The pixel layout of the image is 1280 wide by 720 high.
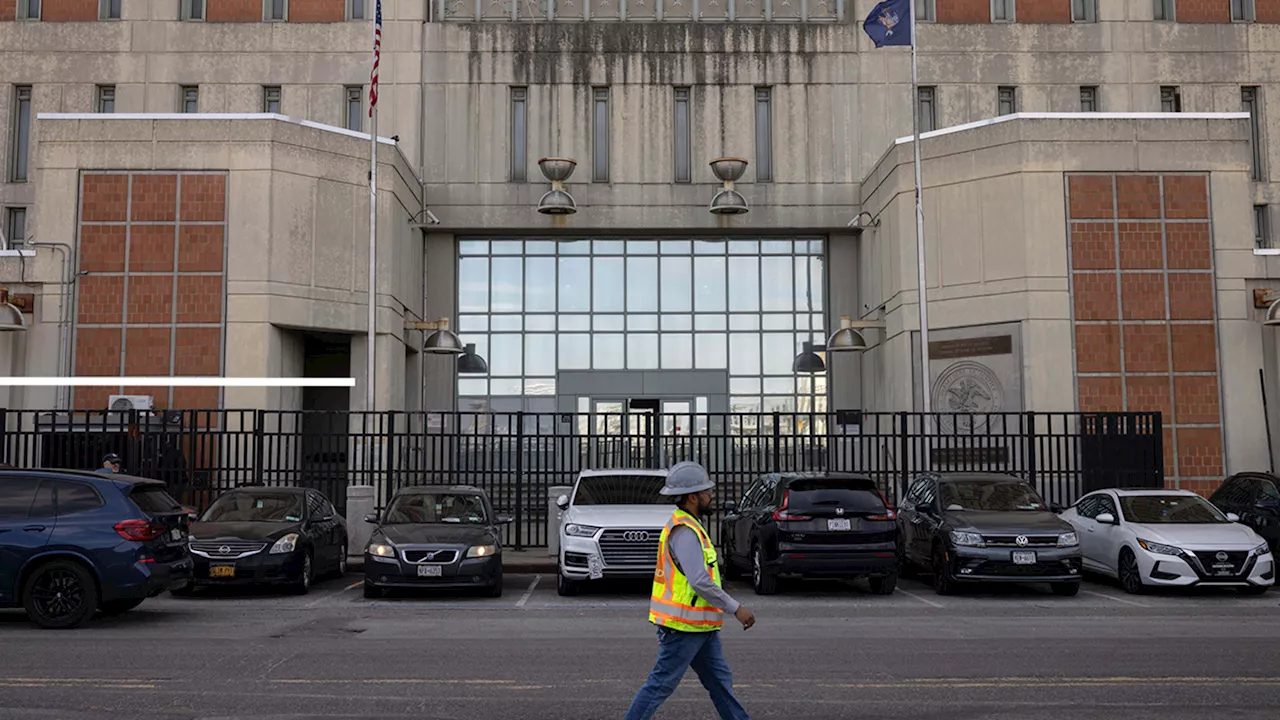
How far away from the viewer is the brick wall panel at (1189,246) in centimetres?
2727

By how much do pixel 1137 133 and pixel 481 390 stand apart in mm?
18142

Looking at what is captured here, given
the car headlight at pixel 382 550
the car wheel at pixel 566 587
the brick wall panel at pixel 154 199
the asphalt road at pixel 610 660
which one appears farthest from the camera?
the brick wall panel at pixel 154 199

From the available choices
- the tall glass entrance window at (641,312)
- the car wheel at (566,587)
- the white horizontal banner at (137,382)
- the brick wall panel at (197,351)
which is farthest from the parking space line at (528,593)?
the tall glass entrance window at (641,312)

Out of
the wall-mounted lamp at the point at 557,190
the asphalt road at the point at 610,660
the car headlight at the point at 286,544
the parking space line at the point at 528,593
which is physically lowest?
the parking space line at the point at 528,593

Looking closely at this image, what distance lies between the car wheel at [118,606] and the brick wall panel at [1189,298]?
2293 cm

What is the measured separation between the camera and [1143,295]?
89.1 ft

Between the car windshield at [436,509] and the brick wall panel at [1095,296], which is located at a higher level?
the brick wall panel at [1095,296]

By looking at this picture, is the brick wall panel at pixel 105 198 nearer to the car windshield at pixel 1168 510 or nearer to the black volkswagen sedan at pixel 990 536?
the black volkswagen sedan at pixel 990 536

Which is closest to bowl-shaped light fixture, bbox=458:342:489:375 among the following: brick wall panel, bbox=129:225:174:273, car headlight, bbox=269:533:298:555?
brick wall panel, bbox=129:225:174:273

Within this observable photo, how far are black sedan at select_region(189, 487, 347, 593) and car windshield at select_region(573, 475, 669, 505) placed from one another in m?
3.71

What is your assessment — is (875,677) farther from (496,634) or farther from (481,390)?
(481,390)

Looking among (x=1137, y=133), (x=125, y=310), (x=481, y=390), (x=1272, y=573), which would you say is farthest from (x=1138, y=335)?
(x=125, y=310)

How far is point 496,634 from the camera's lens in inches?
476

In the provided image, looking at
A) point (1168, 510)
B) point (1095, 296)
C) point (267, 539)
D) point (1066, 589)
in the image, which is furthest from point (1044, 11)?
point (267, 539)
